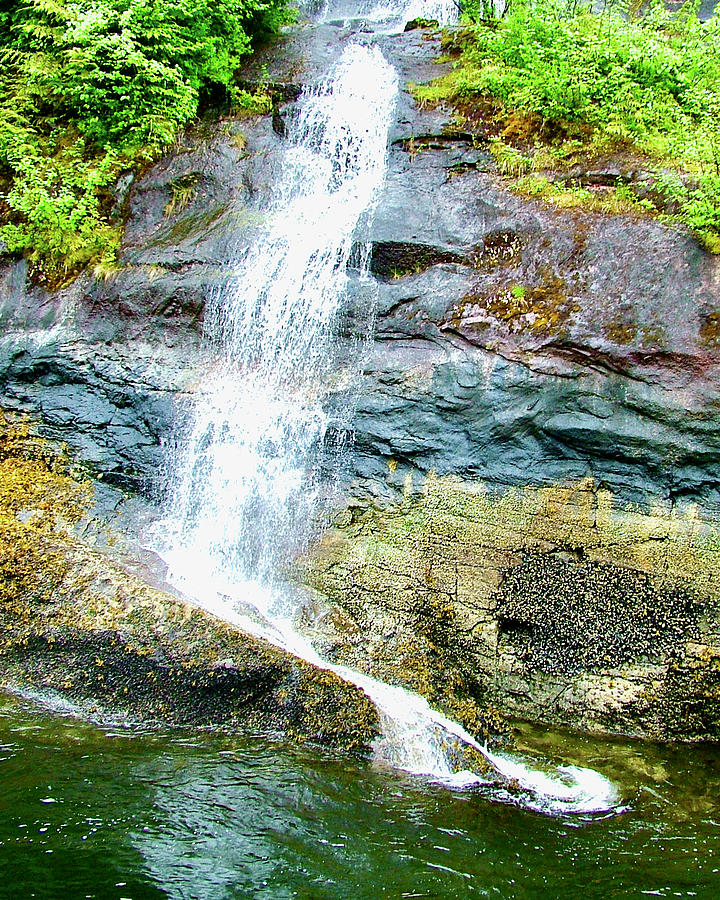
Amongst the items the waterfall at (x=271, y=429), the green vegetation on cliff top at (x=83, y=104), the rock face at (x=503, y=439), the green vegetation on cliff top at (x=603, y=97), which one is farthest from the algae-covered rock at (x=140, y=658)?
the green vegetation on cliff top at (x=603, y=97)

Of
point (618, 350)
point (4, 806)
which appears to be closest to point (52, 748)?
point (4, 806)

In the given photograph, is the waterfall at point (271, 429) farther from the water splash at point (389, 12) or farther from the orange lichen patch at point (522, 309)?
the water splash at point (389, 12)

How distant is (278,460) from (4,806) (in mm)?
4137

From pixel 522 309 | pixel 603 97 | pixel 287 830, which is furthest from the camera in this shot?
pixel 603 97

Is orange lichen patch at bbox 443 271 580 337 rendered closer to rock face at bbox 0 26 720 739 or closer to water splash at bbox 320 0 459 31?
rock face at bbox 0 26 720 739

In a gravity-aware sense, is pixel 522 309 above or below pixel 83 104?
below

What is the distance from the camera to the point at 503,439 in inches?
283

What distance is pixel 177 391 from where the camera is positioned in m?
8.23

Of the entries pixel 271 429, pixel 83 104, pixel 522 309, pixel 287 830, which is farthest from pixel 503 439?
pixel 83 104

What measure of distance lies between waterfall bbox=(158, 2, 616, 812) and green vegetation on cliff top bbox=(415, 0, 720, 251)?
6.13ft

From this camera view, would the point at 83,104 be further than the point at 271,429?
Yes

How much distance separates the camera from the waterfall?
23.7 feet

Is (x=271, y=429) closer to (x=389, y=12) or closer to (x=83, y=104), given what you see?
(x=83, y=104)

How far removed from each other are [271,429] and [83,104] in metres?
5.86
